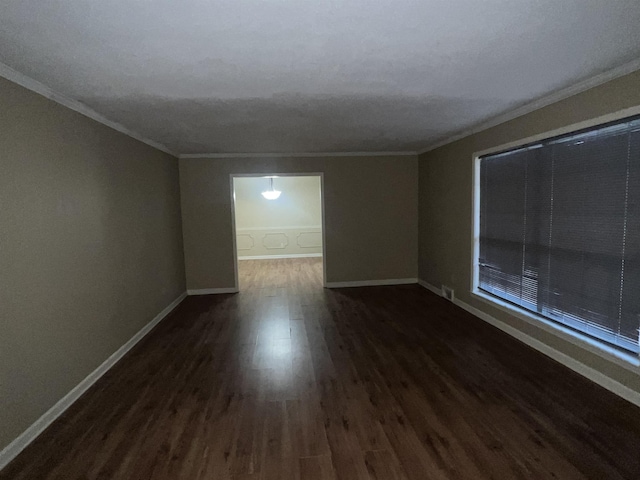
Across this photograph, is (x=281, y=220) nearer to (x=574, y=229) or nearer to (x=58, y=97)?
(x=58, y=97)

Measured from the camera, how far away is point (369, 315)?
454 centimetres

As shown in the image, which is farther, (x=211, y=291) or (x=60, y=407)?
(x=211, y=291)

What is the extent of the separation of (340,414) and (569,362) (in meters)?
2.01

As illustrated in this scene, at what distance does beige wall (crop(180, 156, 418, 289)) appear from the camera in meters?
5.69

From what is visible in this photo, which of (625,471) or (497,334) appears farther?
(497,334)

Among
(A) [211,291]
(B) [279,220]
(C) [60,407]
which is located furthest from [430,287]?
(B) [279,220]

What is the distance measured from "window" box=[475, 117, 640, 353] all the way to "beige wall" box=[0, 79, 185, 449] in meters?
3.91

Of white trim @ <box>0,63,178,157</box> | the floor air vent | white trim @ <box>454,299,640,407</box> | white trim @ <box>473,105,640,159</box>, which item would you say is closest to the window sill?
white trim @ <box>454,299,640,407</box>

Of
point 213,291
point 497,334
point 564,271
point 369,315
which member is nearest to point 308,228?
point 213,291

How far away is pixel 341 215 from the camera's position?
5.98 meters

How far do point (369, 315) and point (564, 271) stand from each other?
2207 mm

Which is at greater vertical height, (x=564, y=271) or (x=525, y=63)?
(x=525, y=63)

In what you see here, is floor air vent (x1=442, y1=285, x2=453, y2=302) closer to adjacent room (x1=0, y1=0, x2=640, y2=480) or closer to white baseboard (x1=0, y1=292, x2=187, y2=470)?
adjacent room (x1=0, y1=0, x2=640, y2=480)

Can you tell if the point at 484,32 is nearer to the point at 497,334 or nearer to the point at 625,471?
the point at 625,471
